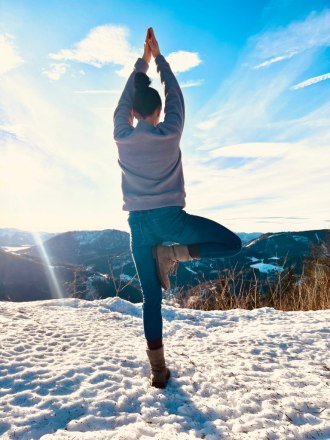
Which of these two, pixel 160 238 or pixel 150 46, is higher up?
pixel 150 46

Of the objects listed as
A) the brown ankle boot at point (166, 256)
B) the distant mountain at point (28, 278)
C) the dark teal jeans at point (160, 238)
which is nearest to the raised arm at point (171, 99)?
the dark teal jeans at point (160, 238)

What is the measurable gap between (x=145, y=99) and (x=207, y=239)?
44.5 inches

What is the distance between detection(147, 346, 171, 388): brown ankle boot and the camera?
231cm

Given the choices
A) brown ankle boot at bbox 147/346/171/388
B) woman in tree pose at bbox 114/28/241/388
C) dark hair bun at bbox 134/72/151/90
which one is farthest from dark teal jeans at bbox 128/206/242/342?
dark hair bun at bbox 134/72/151/90

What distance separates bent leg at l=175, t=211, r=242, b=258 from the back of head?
2.78 feet

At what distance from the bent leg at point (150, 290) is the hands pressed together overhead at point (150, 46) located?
1.66 metres

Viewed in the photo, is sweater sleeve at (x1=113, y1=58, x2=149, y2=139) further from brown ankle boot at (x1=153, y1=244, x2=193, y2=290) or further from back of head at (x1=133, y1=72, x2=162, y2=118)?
brown ankle boot at (x1=153, y1=244, x2=193, y2=290)

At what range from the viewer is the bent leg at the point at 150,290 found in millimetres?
2391

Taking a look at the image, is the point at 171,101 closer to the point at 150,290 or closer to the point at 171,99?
the point at 171,99

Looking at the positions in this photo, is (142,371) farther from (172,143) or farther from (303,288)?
(303,288)

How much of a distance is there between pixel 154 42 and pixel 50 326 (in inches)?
117

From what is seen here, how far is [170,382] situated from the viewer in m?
2.39

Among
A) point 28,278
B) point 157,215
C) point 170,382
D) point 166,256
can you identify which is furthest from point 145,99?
point 28,278

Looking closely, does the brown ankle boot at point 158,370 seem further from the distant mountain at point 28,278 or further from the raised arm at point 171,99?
the distant mountain at point 28,278
